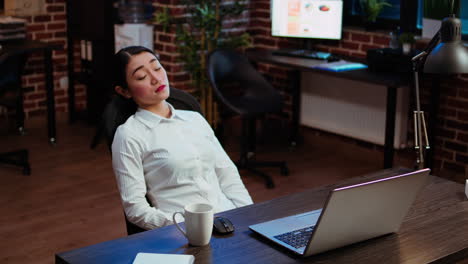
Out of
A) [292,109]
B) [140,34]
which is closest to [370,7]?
[292,109]

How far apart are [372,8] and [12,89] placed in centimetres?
260

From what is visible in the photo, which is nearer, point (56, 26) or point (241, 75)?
point (241, 75)

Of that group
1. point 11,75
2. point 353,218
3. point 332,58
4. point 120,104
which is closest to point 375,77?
point 332,58

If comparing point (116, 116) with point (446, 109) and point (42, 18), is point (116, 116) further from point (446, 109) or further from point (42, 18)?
point (42, 18)

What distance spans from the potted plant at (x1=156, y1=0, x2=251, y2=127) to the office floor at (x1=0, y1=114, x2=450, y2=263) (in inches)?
20.8

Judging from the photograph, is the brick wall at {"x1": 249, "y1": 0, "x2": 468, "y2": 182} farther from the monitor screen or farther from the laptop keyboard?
the laptop keyboard

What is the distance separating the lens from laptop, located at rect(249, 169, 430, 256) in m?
1.75

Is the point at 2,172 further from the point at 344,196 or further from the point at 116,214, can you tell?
the point at 344,196

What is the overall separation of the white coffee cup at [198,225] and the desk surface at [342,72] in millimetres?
2497

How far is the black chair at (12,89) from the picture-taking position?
15.7 feet

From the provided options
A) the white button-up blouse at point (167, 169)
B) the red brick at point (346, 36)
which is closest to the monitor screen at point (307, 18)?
the red brick at point (346, 36)

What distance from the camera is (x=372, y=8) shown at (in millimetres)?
4957

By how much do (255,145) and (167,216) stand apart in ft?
9.56

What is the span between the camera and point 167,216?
2.31 meters
